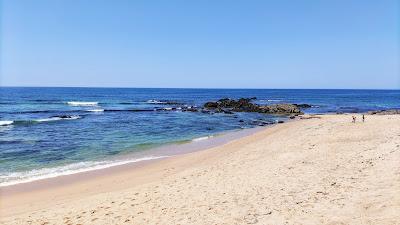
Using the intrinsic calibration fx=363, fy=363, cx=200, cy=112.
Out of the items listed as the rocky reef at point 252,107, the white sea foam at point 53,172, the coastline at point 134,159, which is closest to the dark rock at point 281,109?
the rocky reef at point 252,107

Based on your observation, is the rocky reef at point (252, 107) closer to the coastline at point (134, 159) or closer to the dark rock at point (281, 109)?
the dark rock at point (281, 109)

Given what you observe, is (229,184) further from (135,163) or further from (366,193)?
(135,163)

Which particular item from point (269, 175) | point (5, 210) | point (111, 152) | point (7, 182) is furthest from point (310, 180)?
point (111, 152)

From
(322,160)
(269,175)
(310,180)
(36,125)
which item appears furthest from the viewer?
(36,125)

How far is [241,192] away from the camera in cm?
948

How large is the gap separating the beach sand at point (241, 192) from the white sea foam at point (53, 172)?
2.76 ft

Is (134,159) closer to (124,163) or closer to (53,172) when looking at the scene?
(124,163)

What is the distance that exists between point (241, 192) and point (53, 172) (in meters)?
8.68

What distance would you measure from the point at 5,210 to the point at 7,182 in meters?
3.28

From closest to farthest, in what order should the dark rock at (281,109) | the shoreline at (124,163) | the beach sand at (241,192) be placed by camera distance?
the beach sand at (241,192), the shoreline at (124,163), the dark rock at (281,109)

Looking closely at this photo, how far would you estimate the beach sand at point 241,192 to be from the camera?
7629 millimetres

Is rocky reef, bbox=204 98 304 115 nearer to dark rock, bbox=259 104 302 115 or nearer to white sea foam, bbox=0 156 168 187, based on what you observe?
dark rock, bbox=259 104 302 115

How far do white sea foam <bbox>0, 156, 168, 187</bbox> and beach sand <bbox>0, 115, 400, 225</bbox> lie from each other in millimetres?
841

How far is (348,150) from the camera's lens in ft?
44.7
